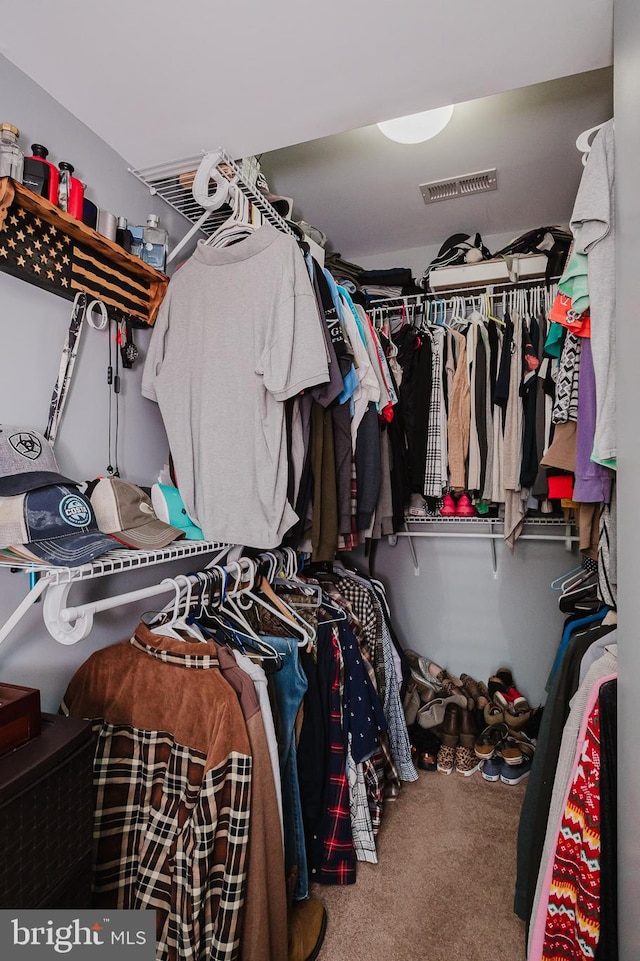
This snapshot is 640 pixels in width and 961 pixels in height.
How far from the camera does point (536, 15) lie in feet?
3.87

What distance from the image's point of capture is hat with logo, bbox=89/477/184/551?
131cm

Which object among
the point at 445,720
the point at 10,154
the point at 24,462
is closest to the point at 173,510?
the point at 24,462

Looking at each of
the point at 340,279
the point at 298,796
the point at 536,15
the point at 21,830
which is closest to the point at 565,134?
the point at 536,15

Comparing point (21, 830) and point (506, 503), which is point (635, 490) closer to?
point (21, 830)

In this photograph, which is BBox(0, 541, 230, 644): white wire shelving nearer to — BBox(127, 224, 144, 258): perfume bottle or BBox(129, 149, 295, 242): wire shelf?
BBox(127, 224, 144, 258): perfume bottle

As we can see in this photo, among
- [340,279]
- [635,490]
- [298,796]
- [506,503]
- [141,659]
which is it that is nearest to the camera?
[635,490]

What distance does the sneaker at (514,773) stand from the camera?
222cm

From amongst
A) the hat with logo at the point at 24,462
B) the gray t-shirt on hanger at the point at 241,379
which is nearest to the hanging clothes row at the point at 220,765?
the gray t-shirt on hanger at the point at 241,379

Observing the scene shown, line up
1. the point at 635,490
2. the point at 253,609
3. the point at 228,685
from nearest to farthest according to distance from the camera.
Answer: the point at 635,490
the point at 228,685
the point at 253,609

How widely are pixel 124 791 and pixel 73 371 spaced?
3.59 ft

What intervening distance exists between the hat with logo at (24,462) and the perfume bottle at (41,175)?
1.90 ft

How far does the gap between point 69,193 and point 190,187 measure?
1.70 ft

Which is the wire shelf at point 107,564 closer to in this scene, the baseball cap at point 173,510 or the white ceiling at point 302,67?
the baseball cap at point 173,510
